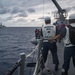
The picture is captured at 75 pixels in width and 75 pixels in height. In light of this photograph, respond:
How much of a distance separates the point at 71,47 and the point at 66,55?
11.0 inches

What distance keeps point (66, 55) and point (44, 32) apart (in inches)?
52.2

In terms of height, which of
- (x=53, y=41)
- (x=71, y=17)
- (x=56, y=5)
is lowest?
(x=53, y=41)

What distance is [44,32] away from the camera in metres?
7.75

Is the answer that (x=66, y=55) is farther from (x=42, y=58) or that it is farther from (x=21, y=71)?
(x=21, y=71)

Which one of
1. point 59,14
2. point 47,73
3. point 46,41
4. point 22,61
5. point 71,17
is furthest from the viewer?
point 59,14

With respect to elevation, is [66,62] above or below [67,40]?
below

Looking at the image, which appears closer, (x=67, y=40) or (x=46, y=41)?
(x=67, y=40)

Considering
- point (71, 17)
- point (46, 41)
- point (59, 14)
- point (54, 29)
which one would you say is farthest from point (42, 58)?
point (59, 14)

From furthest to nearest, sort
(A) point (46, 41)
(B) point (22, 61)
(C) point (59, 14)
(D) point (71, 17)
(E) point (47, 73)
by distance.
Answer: (C) point (59, 14) < (A) point (46, 41) < (E) point (47, 73) < (D) point (71, 17) < (B) point (22, 61)

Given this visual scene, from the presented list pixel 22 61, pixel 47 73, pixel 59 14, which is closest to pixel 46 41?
pixel 47 73

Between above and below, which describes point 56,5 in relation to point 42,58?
above

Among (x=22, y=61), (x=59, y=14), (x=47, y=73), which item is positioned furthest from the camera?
(x=59, y=14)

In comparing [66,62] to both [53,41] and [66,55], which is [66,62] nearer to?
[66,55]

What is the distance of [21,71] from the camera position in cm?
521
